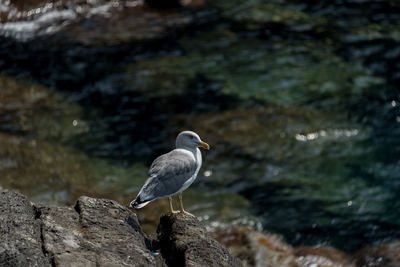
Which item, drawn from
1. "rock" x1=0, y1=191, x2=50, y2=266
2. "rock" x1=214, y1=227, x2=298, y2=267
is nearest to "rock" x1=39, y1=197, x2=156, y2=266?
"rock" x1=0, y1=191, x2=50, y2=266

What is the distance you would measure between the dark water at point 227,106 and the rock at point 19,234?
545 cm

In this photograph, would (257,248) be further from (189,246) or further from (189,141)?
(189,246)

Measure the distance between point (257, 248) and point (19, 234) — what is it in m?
5.15

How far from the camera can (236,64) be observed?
18.6 meters

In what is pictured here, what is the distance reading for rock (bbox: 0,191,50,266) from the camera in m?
6.65

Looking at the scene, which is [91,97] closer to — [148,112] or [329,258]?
[148,112]

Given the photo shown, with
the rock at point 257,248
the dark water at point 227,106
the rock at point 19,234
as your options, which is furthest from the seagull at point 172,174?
the dark water at point 227,106

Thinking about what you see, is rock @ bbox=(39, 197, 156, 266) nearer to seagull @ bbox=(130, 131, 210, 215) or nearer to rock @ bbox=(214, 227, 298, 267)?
seagull @ bbox=(130, 131, 210, 215)

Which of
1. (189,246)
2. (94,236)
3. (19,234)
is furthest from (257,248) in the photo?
(19,234)

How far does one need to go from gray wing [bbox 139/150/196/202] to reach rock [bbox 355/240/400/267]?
4.26 m

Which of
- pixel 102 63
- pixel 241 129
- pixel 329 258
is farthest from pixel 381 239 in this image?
pixel 102 63

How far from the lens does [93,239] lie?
24.2ft

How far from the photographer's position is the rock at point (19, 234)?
665cm

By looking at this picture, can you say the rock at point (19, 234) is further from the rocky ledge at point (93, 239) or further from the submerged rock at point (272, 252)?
the submerged rock at point (272, 252)
